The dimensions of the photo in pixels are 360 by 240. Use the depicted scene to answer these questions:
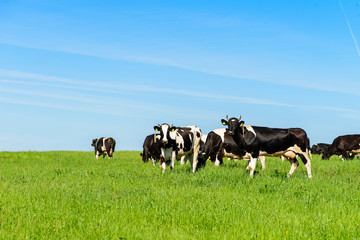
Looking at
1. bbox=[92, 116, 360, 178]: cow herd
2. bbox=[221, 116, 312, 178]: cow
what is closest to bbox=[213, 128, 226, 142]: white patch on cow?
bbox=[92, 116, 360, 178]: cow herd

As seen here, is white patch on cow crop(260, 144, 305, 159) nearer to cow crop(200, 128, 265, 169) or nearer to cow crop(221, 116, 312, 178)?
cow crop(221, 116, 312, 178)

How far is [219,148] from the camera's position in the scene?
66.8ft

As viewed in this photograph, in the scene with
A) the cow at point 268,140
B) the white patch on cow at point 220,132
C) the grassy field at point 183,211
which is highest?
the white patch on cow at point 220,132

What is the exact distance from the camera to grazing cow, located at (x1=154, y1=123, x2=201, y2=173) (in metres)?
15.3

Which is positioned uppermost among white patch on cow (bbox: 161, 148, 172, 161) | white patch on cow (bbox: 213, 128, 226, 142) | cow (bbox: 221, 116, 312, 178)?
white patch on cow (bbox: 213, 128, 226, 142)

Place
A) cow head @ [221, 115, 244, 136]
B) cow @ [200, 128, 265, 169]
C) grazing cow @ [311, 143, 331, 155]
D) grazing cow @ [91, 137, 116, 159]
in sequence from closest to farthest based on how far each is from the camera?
cow head @ [221, 115, 244, 136]
cow @ [200, 128, 265, 169]
grazing cow @ [91, 137, 116, 159]
grazing cow @ [311, 143, 331, 155]

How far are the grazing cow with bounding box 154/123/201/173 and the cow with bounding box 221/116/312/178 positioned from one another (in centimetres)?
178

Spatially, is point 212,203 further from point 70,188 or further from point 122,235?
point 70,188

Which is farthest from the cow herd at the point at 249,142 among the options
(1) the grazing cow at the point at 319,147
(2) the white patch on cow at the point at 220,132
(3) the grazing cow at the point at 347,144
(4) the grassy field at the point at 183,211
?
(1) the grazing cow at the point at 319,147

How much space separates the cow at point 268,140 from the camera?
50.2ft

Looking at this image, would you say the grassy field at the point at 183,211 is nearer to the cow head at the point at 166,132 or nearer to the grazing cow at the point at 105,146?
the cow head at the point at 166,132

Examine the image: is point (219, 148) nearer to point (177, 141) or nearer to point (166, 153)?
point (177, 141)

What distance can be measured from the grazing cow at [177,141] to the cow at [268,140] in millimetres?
1781

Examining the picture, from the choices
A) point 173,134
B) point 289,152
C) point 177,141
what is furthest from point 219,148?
point 173,134
